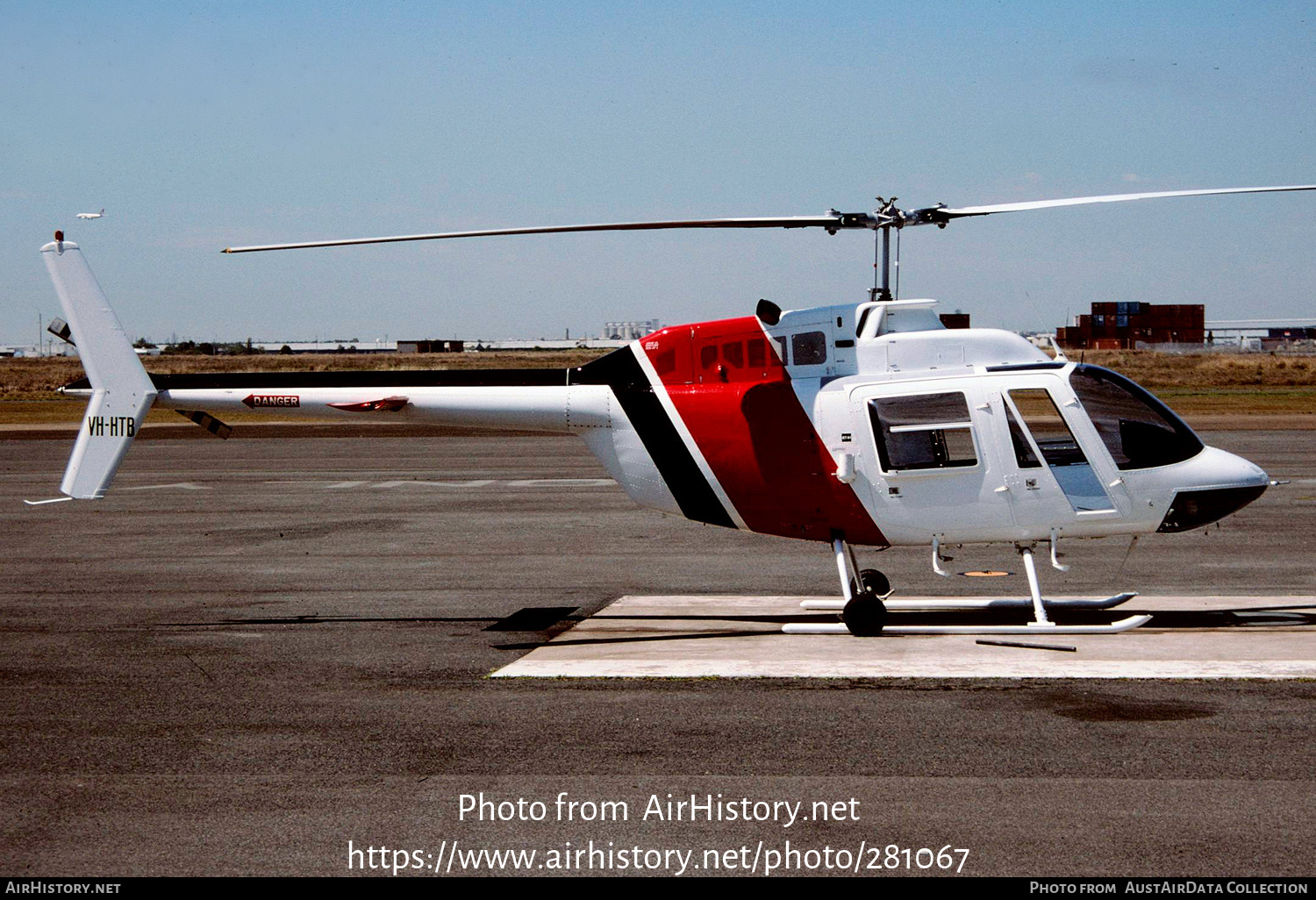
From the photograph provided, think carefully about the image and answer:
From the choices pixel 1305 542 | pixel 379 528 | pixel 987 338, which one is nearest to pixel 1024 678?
pixel 987 338

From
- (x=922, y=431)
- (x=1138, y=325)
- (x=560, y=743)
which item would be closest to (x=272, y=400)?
(x=560, y=743)

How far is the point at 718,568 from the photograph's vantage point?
1870 centimetres

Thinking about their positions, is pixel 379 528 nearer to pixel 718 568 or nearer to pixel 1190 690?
pixel 718 568

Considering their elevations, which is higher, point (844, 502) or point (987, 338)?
point (987, 338)

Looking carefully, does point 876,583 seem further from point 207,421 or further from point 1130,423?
point 207,421

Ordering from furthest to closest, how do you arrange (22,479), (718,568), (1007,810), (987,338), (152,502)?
1. (22,479)
2. (152,502)
3. (718,568)
4. (987,338)
5. (1007,810)

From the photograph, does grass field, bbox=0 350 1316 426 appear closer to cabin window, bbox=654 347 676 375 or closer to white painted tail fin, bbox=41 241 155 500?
cabin window, bbox=654 347 676 375

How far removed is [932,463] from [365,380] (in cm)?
659

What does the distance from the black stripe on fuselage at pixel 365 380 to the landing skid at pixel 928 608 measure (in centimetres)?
386

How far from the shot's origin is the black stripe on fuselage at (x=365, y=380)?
14.9 metres

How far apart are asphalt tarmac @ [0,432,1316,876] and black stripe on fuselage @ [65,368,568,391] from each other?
109 inches

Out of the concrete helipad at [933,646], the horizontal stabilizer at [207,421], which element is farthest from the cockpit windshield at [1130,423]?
the horizontal stabilizer at [207,421]

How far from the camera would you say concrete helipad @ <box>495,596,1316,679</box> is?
11875mm

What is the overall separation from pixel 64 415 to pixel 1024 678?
63702mm
